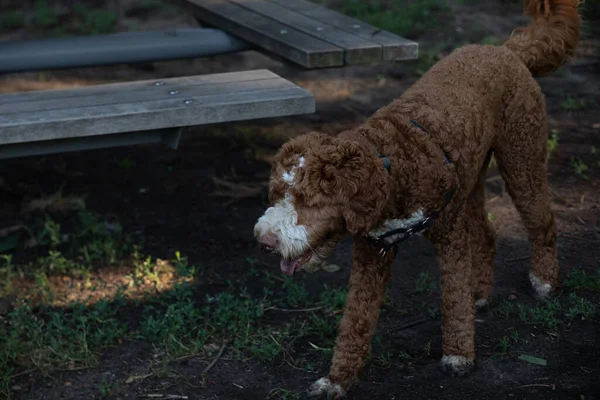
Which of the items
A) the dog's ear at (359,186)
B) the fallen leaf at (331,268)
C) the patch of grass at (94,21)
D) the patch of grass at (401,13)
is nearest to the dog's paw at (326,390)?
the dog's ear at (359,186)

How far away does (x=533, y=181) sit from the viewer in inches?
149

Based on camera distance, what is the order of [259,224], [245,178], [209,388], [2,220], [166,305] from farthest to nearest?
[245,178]
[2,220]
[166,305]
[209,388]
[259,224]

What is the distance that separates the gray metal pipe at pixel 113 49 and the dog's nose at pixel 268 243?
244cm

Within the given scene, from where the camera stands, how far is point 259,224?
2.76 m

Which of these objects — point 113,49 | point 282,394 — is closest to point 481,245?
point 282,394

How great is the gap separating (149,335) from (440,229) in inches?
55.7

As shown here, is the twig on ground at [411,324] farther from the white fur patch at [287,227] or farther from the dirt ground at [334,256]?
the white fur patch at [287,227]

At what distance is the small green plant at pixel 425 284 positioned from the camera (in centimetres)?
412

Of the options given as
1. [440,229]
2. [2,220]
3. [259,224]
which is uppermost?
[259,224]

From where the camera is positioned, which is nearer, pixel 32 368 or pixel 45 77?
pixel 32 368

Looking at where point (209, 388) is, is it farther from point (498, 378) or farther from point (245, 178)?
point (245, 178)

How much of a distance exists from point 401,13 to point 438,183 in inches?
187

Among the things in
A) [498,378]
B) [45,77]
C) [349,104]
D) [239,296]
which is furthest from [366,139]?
[45,77]

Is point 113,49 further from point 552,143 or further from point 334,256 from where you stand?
point 552,143
